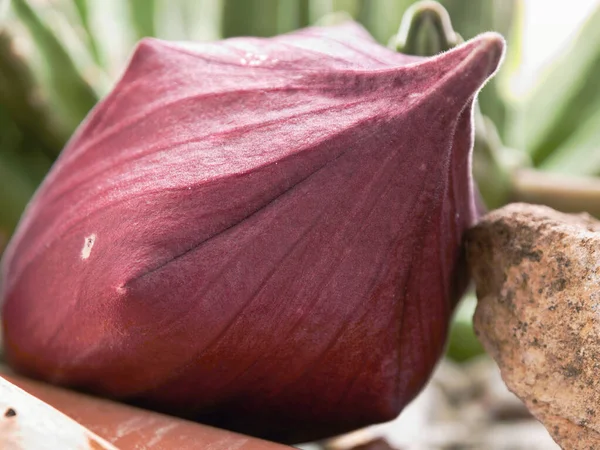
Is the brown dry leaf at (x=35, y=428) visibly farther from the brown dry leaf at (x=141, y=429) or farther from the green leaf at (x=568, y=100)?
the green leaf at (x=568, y=100)

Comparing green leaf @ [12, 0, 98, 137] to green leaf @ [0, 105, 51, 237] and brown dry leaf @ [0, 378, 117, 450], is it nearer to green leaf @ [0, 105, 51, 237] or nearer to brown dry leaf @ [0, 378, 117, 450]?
green leaf @ [0, 105, 51, 237]

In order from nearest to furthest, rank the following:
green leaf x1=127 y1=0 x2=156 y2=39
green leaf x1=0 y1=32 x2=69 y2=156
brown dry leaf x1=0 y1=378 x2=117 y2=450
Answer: brown dry leaf x1=0 y1=378 x2=117 y2=450, green leaf x1=0 y1=32 x2=69 y2=156, green leaf x1=127 y1=0 x2=156 y2=39

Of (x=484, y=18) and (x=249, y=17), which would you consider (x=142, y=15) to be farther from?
(x=484, y=18)

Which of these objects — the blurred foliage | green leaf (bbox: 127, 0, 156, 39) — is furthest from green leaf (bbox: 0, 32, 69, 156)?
green leaf (bbox: 127, 0, 156, 39)

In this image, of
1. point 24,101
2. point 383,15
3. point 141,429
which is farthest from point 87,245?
point 383,15

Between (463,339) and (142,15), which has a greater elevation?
(142,15)

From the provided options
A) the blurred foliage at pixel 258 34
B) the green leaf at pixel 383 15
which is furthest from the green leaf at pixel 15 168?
the green leaf at pixel 383 15
